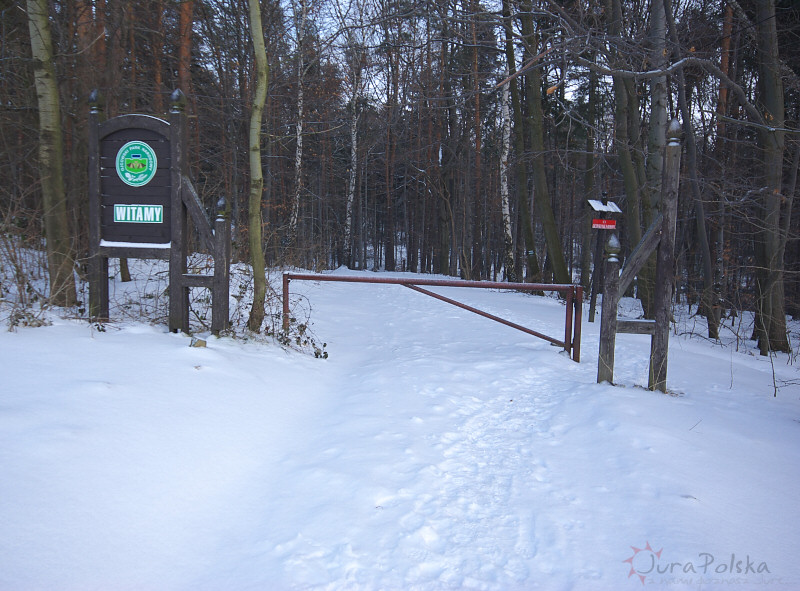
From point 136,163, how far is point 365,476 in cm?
472

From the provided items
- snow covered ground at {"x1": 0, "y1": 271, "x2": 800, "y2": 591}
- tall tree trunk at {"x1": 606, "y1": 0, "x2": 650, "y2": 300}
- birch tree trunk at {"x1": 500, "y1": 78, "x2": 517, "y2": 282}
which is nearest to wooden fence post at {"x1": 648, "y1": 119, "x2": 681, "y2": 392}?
snow covered ground at {"x1": 0, "y1": 271, "x2": 800, "y2": 591}

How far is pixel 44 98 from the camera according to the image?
6.29 meters

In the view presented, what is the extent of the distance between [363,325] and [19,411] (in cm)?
636

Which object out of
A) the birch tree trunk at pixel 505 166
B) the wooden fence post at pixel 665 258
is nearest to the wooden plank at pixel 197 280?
the wooden fence post at pixel 665 258

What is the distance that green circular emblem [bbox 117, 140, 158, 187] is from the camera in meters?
5.92

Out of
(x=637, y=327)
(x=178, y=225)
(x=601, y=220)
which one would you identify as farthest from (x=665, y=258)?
(x=178, y=225)

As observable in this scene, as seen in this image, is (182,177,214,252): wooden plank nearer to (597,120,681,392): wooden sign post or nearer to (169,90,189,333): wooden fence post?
(169,90,189,333): wooden fence post

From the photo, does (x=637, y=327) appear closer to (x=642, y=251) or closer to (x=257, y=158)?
(x=642, y=251)

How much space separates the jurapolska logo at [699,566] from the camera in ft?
8.26

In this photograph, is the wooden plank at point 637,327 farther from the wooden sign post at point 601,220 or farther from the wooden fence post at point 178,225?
the wooden fence post at point 178,225

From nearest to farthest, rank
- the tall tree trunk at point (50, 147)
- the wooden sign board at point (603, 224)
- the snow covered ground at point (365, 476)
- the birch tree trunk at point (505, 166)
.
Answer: the snow covered ground at point (365, 476), the tall tree trunk at point (50, 147), the wooden sign board at point (603, 224), the birch tree trunk at point (505, 166)

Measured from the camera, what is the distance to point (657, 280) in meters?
5.32

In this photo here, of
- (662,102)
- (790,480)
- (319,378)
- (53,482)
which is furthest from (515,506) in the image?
Answer: (662,102)

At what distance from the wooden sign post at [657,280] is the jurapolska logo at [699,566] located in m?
2.89
